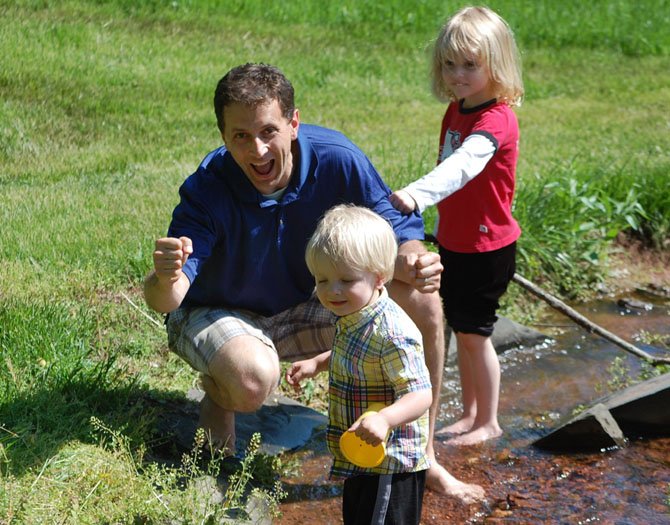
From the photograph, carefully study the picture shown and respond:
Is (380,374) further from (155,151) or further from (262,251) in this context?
(155,151)

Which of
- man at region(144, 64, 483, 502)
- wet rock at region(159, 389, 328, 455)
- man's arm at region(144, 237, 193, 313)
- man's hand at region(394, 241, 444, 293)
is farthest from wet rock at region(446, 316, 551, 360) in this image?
man's arm at region(144, 237, 193, 313)

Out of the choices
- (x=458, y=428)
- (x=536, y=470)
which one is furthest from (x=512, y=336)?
(x=536, y=470)

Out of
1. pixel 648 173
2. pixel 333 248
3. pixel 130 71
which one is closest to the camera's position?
pixel 333 248

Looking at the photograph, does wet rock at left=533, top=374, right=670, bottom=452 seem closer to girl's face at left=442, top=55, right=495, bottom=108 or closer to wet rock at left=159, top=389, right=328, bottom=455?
wet rock at left=159, top=389, right=328, bottom=455

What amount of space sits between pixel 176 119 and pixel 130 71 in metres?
0.93

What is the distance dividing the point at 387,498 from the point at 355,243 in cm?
76

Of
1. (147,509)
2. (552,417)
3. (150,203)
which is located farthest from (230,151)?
(150,203)

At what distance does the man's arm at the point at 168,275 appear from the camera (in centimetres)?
315

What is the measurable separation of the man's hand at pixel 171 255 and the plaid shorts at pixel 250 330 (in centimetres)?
41

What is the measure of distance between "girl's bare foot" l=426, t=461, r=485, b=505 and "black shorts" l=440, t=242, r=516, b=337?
0.68 meters

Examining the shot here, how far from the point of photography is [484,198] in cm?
404

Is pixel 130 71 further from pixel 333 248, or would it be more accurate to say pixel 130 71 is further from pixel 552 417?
pixel 333 248

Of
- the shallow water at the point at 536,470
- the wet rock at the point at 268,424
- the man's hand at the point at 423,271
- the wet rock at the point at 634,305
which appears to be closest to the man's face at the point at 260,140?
the man's hand at the point at 423,271

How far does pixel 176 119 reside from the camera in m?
7.73
